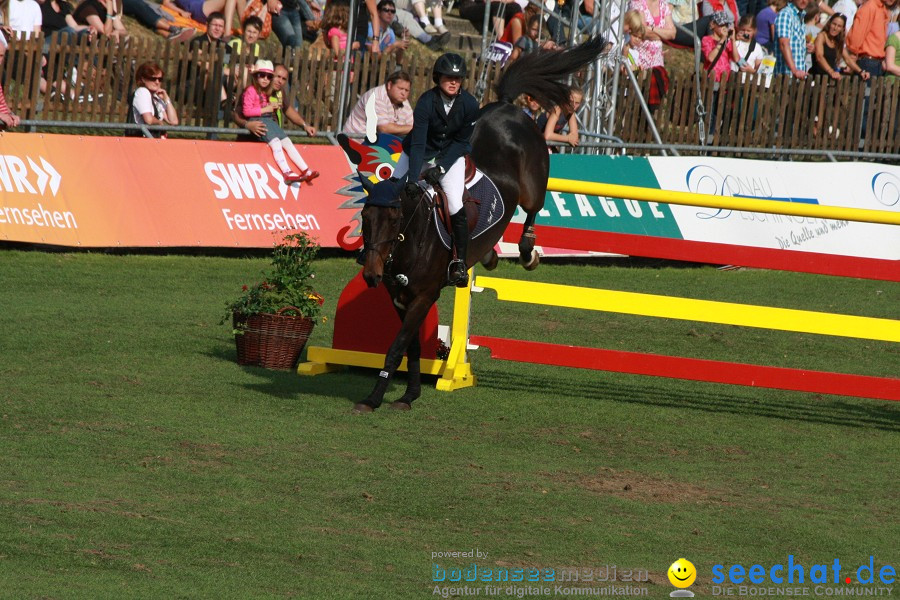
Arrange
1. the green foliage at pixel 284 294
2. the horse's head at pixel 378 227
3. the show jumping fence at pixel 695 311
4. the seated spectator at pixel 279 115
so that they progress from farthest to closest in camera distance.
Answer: the seated spectator at pixel 279 115 < the green foliage at pixel 284 294 < the show jumping fence at pixel 695 311 < the horse's head at pixel 378 227

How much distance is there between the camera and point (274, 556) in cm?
602

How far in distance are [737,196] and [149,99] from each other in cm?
747

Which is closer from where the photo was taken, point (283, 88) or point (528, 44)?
point (283, 88)

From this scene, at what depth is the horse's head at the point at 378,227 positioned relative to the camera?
332 inches

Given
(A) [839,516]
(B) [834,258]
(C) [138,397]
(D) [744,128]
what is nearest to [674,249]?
(B) [834,258]

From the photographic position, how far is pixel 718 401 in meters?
10.3

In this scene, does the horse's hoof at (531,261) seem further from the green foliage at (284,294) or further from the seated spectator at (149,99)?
the seated spectator at (149,99)

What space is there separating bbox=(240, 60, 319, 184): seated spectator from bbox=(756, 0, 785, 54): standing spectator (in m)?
10.3

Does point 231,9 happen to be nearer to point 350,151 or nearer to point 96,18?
point 96,18

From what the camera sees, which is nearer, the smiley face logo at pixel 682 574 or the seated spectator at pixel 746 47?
the smiley face logo at pixel 682 574

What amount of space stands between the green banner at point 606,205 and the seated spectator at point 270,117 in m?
3.17

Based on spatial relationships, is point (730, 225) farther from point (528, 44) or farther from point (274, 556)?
point (274, 556)

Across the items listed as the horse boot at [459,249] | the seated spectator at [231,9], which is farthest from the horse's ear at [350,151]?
the seated spectator at [231,9]

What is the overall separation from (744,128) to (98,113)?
9.75 metres
